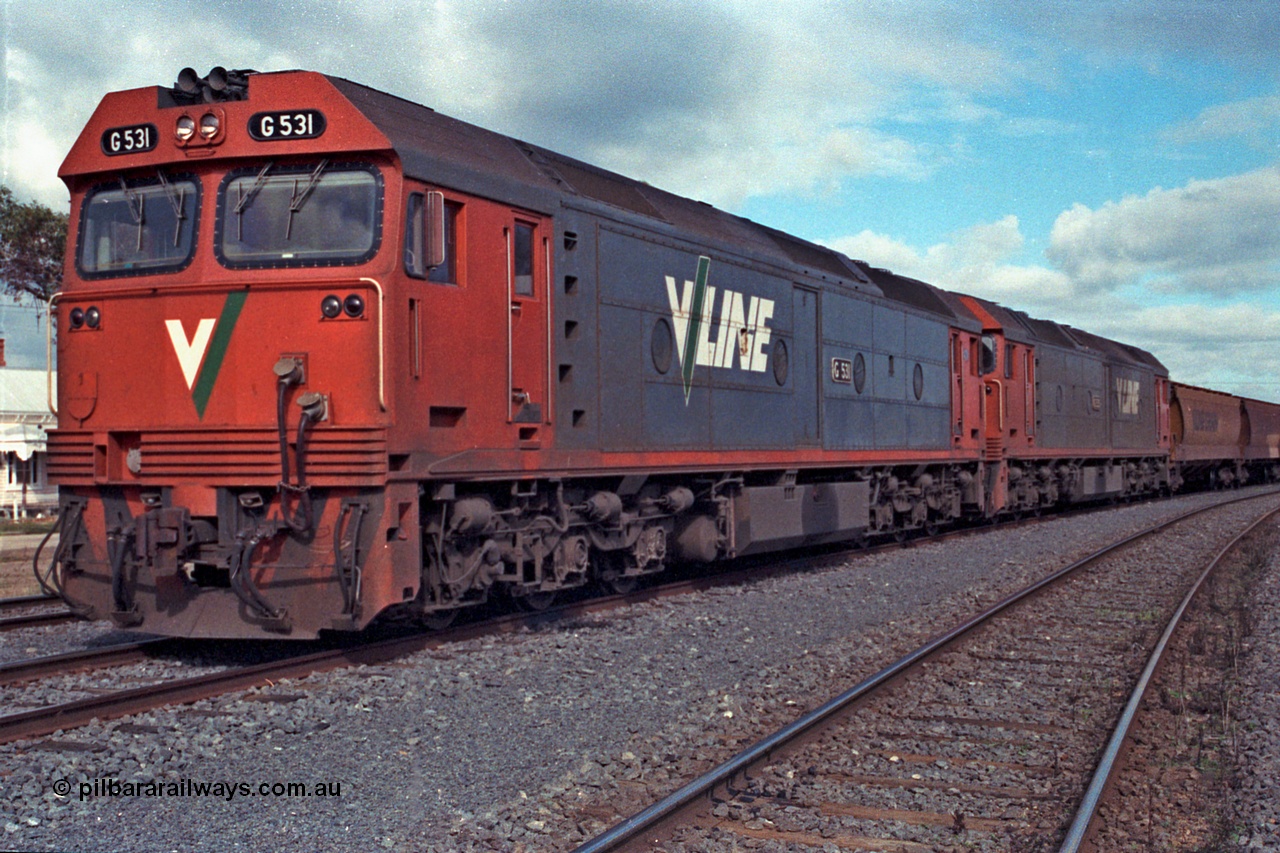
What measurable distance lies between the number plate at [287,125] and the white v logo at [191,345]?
135cm

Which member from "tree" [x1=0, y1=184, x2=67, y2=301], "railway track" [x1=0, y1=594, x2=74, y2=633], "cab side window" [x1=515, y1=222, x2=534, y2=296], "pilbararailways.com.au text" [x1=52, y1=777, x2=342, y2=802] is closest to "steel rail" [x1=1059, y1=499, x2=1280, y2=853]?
"pilbararailways.com.au text" [x1=52, y1=777, x2=342, y2=802]

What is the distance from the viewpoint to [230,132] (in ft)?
26.6

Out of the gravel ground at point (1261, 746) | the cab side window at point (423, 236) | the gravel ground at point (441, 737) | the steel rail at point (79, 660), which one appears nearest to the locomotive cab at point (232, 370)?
the cab side window at point (423, 236)

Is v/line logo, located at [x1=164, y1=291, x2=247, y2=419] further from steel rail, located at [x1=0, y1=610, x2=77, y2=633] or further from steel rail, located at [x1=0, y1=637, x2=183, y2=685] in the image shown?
steel rail, located at [x1=0, y1=610, x2=77, y2=633]

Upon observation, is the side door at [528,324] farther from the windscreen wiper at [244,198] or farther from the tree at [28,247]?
the tree at [28,247]

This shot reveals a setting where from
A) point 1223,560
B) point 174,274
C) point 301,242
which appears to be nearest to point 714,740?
point 301,242

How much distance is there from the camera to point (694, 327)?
12.2 metres

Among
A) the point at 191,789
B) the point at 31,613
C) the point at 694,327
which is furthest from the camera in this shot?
the point at 694,327

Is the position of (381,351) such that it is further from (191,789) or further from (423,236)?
(191,789)

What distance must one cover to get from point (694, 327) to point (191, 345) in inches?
220

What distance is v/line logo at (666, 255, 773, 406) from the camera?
39.2ft

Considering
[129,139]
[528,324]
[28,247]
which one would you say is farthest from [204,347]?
[28,247]

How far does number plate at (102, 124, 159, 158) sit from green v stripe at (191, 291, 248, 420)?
137cm

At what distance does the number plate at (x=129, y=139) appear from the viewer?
8297 mm
